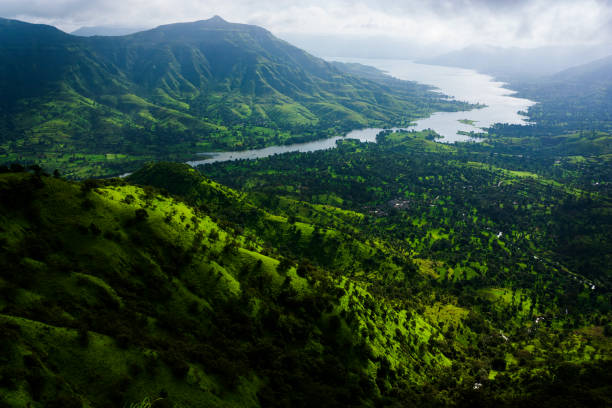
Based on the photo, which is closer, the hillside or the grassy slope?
the grassy slope

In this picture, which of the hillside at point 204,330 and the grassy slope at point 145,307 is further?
the hillside at point 204,330

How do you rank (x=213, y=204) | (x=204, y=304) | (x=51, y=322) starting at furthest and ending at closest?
(x=213, y=204) < (x=204, y=304) < (x=51, y=322)

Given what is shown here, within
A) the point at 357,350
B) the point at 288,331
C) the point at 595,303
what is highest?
Result: the point at 288,331

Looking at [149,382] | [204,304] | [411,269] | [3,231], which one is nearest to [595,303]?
[411,269]

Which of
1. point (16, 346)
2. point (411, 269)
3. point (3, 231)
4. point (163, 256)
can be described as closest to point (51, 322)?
point (16, 346)

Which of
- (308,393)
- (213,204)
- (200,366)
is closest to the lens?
(200,366)

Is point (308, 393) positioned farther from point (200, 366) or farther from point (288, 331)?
point (200, 366)

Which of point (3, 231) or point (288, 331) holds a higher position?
point (3, 231)

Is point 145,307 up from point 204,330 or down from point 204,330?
up

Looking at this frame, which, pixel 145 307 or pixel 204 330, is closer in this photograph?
pixel 145 307

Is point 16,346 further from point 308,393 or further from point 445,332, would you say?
point 445,332

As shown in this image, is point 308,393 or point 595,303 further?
point 595,303
